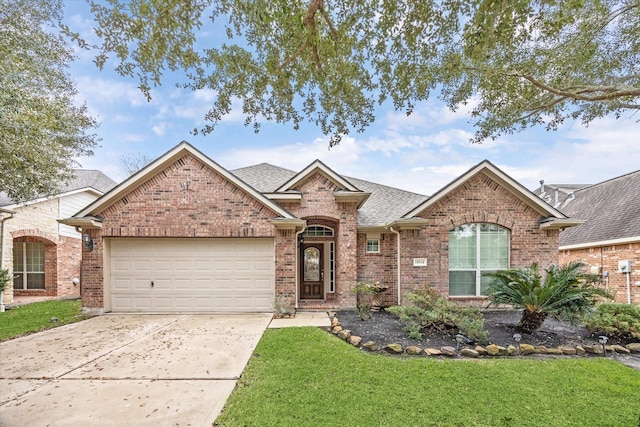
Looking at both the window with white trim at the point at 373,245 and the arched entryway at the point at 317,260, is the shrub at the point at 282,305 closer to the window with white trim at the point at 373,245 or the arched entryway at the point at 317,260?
the arched entryway at the point at 317,260

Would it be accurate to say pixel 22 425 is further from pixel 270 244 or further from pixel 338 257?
pixel 338 257

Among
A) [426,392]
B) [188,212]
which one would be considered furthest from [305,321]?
[188,212]

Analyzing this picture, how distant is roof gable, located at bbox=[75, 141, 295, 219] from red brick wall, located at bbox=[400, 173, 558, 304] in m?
4.27

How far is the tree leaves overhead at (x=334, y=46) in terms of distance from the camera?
4.29 metres

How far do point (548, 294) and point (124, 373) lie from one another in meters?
8.17

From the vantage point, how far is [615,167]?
73.4 ft

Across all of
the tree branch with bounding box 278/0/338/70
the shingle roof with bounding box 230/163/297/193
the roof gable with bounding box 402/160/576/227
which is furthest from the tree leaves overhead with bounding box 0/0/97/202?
the roof gable with bounding box 402/160/576/227

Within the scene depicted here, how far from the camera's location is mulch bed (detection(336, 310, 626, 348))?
5.95 m

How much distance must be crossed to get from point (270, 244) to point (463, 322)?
222 inches

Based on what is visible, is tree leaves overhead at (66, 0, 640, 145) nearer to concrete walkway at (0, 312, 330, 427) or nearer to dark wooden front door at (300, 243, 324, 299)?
concrete walkway at (0, 312, 330, 427)

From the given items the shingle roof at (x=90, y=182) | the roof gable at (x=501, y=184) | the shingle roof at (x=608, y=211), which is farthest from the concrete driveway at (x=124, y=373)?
the shingle roof at (x=608, y=211)

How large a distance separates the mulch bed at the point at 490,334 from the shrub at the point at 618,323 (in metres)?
0.23

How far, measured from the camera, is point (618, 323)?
620 centimetres

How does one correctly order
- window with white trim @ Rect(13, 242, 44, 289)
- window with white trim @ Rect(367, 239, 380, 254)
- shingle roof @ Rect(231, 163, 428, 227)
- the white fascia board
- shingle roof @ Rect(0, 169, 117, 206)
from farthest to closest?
shingle roof @ Rect(0, 169, 117, 206) → window with white trim @ Rect(13, 242, 44, 289) → shingle roof @ Rect(231, 163, 428, 227) → window with white trim @ Rect(367, 239, 380, 254) → the white fascia board
